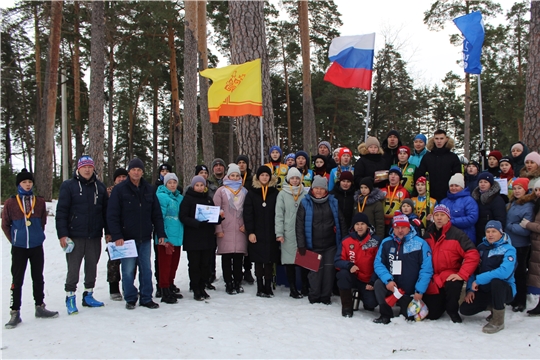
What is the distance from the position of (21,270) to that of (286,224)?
361 centimetres

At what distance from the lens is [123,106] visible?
89.4 feet

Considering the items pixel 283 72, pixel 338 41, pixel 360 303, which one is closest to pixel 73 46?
pixel 283 72

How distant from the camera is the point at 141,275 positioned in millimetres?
5797

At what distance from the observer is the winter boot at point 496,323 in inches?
190

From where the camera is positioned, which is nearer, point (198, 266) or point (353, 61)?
point (198, 266)

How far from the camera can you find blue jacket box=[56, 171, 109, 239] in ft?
17.6

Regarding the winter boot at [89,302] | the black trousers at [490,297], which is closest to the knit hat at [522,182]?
the black trousers at [490,297]

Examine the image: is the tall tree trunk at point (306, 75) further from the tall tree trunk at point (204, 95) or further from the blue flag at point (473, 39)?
the blue flag at point (473, 39)

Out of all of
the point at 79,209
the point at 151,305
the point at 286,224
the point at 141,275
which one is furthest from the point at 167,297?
the point at 286,224

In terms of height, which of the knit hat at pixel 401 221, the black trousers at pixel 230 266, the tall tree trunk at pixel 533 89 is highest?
the tall tree trunk at pixel 533 89

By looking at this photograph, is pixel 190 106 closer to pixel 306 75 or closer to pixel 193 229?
pixel 306 75

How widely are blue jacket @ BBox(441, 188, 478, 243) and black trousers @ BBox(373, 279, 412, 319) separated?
125 centimetres

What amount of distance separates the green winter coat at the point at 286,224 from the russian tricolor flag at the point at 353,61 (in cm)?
359

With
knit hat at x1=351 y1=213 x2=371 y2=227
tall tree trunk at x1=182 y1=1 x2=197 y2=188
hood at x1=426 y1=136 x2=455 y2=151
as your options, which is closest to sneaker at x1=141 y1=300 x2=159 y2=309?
knit hat at x1=351 y1=213 x2=371 y2=227
